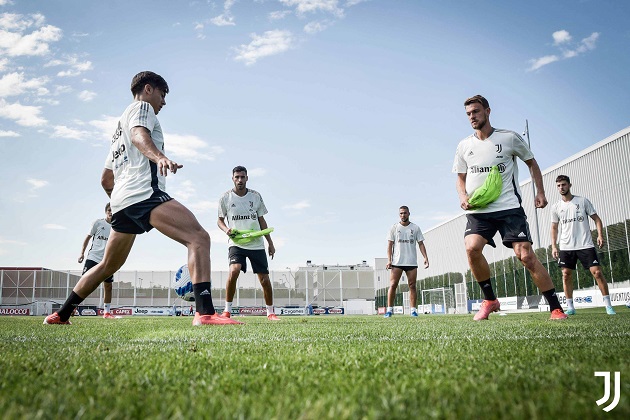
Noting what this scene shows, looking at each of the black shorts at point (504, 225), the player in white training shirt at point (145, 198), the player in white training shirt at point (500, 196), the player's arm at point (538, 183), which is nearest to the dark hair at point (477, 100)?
the player in white training shirt at point (500, 196)

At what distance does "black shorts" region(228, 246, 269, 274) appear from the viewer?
31.7 ft

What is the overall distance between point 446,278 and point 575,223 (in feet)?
118

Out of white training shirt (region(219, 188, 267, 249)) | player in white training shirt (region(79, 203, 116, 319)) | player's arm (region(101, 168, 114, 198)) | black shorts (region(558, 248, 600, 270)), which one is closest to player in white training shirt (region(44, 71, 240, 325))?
player's arm (region(101, 168, 114, 198))

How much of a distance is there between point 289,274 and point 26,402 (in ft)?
165

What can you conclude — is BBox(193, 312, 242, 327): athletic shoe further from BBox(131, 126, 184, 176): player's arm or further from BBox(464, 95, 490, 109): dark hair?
BBox(464, 95, 490, 109): dark hair

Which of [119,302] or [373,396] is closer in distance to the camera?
[373,396]

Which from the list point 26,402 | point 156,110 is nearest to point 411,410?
point 26,402

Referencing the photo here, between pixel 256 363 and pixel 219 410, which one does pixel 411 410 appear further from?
pixel 256 363

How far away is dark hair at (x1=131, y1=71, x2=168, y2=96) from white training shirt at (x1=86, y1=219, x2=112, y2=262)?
813 cm

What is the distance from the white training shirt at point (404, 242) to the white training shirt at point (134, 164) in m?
8.58

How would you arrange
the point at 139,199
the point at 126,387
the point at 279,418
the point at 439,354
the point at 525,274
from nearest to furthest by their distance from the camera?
the point at 279,418 → the point at 126,387 → the point at 439,354 → the point at 139,199 → the point at 525,274

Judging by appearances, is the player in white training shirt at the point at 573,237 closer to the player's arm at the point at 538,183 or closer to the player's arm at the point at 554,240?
the player's arm at the point at 554,240

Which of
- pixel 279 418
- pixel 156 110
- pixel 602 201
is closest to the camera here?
pixel 279 418

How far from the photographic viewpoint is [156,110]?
17.1ft
